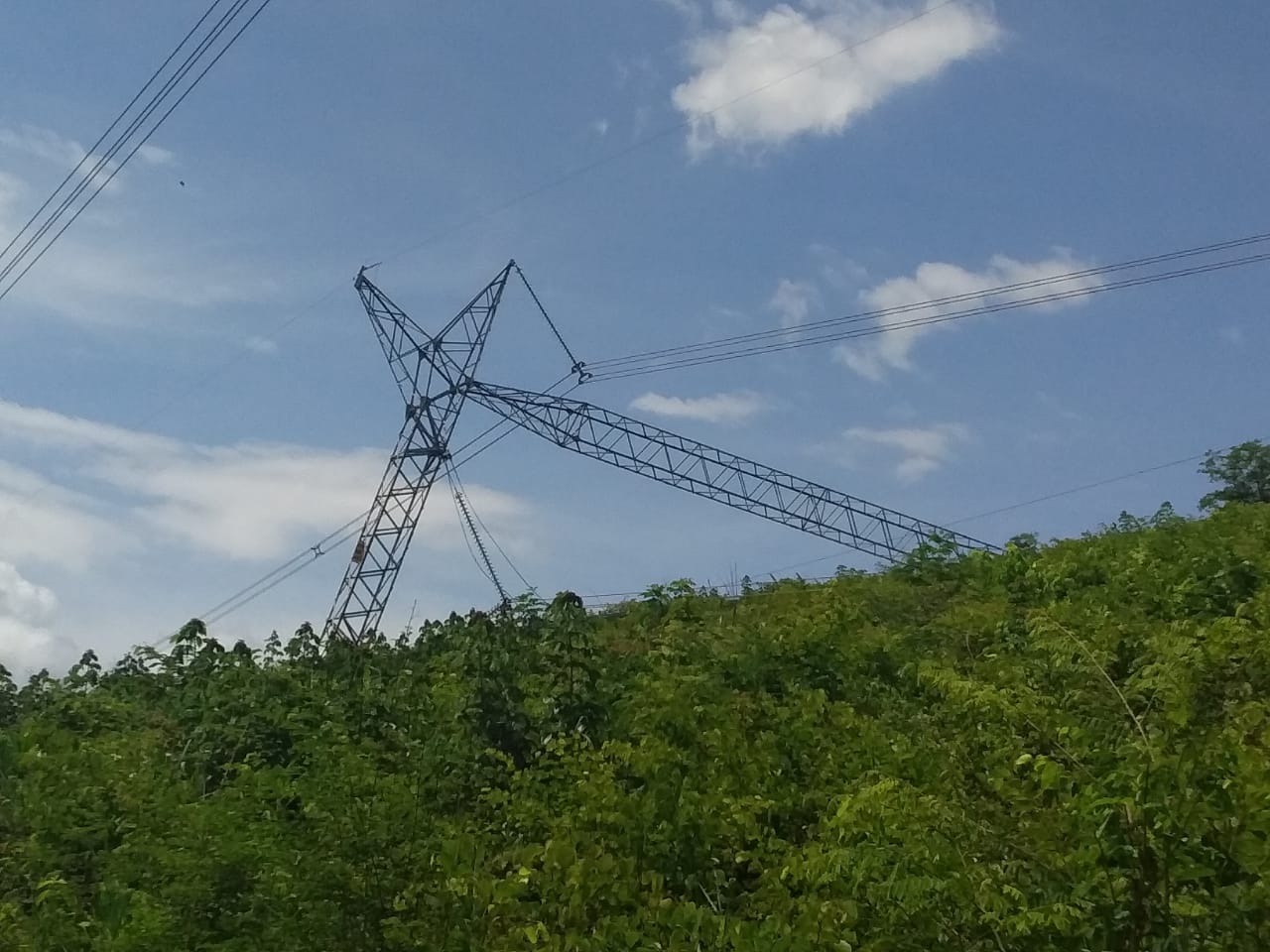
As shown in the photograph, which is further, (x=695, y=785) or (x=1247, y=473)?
(x=1247, y=473)

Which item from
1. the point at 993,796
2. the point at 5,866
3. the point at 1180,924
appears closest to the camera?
the point at 1180,924

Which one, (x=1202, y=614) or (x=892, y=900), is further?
(x=1202, y=614)

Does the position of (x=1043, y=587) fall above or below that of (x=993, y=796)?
above

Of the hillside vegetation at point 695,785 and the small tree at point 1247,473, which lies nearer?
the hillside vegetation at point 695,785

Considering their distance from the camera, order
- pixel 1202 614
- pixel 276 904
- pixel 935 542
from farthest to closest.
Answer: pixel 935 542
pixel 1202 614
pixel 276 904

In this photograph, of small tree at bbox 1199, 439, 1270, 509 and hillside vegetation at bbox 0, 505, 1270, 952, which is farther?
small tree at bbox 1199, 439, 1270, 509

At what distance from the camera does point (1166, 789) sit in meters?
3.77

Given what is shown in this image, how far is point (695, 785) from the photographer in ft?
22.6

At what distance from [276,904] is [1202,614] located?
28.4 ft

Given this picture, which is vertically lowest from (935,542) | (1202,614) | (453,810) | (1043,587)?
(453,810)

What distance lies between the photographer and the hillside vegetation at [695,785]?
412cm

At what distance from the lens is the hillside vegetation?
162 inches

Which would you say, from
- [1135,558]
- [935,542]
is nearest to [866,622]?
[1135,558]

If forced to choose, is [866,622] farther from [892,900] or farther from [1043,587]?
[892,900]
